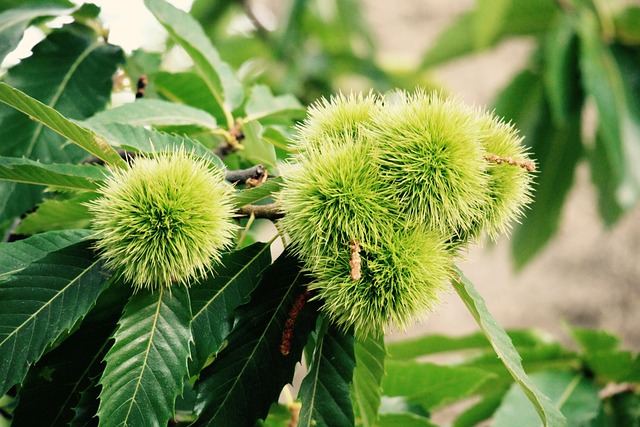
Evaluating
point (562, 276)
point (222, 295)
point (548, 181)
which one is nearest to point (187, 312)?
point (222, 295)

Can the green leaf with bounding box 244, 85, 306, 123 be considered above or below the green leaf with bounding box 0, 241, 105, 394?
above

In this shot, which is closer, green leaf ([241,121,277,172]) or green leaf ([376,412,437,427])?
green leaf ([241,121,277,172])

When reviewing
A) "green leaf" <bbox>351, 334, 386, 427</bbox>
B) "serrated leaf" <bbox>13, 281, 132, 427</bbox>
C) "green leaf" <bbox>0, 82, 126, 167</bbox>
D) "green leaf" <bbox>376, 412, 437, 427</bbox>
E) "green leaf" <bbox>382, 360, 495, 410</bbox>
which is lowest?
"green leaf" <bbox>382, 360, 495, 410</bbox>

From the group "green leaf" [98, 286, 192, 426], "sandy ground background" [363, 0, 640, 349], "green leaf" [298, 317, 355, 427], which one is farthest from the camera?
"sandy ground background" [363, 0, 640, 349]

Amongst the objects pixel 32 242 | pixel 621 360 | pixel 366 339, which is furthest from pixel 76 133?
pixel 621 360

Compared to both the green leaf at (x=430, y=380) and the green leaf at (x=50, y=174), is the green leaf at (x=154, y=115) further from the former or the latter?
the green leaf at (x=430, y=380)

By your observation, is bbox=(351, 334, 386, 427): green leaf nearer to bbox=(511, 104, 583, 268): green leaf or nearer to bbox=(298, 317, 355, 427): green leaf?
bbox=(298, 317, 355, 427): green leaf

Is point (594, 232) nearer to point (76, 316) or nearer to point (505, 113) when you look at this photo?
point (505, 113)

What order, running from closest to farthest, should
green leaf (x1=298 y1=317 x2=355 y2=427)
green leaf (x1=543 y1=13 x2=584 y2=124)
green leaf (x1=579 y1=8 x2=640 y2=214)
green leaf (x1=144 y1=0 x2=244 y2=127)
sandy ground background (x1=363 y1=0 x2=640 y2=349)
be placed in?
green leaf (x1=298 y1=317 x2=355 y2=427) < green leaf (x1=144 y1=0 x2=244 y2=127) < green leaf (x1=579 y1=8 x2=640 y2=214) < green leaf (x1=543 y1=13 x2=584 y2=124) < sandy ground background (x1=363 y1=0 x2=640 y2=349)

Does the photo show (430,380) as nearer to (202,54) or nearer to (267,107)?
(267,107)

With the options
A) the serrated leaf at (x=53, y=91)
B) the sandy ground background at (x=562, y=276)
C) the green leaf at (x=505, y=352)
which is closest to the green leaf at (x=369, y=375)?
the green leaf at (x=505, y=352)

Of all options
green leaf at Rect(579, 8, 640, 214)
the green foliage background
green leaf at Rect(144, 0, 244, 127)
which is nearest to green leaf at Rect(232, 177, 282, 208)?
the green foliage background

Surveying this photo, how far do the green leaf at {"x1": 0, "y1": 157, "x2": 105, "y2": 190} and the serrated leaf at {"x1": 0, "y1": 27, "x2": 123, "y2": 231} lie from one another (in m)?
0.20

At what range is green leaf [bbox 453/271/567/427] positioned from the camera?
25.8 inches
